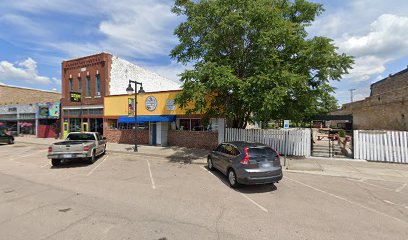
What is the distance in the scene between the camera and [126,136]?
803 inches

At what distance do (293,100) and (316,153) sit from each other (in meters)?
4.00

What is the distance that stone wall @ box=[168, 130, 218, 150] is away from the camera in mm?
16264

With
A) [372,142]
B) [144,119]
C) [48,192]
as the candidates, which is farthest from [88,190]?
[372,142]

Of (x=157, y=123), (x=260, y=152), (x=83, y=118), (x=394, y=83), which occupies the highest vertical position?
(x=394, y=83)

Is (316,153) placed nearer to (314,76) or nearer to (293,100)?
(293,100)

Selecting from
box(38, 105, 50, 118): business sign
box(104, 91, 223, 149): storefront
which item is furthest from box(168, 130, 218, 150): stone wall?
box(38, 105, 50, 118): business sign

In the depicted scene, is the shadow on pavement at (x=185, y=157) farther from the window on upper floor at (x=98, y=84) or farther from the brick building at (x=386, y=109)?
the brick building at (x=386, y=109)

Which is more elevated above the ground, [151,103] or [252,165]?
[151,103]

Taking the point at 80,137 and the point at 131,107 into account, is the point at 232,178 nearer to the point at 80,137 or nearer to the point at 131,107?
the point at 80,137

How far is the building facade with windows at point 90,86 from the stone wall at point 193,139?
8754mm

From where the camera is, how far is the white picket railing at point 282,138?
1301 centimetres

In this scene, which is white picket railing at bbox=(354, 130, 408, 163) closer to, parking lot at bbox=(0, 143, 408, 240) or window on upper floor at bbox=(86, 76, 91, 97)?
parking lot at bbox=(0, 143, 408, 240)

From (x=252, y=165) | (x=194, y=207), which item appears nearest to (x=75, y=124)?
(x=194, y=207)

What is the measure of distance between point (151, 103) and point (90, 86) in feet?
30.4
